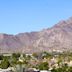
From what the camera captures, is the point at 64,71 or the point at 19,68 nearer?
the point at 19,68

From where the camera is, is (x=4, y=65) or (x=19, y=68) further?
(x=4, y=65)

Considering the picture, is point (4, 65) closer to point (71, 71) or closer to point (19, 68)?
point (71, 71)

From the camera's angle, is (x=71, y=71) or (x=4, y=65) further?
(x=4, y=65)

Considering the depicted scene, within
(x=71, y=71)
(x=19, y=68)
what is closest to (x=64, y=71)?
(x=71, y=71)

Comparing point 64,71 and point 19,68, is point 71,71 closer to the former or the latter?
point 64,71

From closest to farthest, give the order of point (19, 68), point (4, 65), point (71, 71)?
point (19, 68)
point (71, 71)
point (4, 65)

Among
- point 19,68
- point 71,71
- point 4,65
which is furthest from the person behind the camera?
point 4,65

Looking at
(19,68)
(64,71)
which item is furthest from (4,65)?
(19,68)
